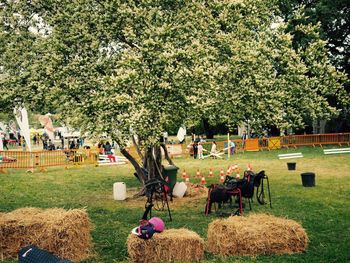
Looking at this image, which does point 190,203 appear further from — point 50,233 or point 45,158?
point 45,158

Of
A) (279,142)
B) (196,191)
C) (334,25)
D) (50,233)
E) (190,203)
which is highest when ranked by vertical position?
(334,25)

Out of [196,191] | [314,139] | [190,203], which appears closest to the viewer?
[190,203]

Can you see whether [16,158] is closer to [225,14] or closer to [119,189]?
[119,189]

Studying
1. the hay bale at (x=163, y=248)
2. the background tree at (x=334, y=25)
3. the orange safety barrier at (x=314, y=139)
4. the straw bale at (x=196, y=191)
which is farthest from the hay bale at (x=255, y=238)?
the orange safety barrier at (x=314, y=139)

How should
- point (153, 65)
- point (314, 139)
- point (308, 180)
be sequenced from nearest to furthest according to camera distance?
point (153, 65), point (308, 180), point (314, 139)

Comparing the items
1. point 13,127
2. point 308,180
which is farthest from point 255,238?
point 13,127

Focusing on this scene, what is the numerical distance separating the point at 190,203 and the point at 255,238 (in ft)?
22.2

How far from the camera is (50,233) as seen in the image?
9.14 metres

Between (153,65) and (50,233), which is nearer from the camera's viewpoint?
(50,233)

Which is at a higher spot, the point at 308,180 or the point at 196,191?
the point at 308,180

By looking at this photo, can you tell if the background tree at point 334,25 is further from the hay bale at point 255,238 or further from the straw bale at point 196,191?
the hay bale at point 255,238

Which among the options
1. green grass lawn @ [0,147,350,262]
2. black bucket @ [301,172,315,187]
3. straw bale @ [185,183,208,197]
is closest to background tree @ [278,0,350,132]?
green grass lawn @ [0,147,350,262]

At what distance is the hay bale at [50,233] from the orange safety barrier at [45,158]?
63.8 ft

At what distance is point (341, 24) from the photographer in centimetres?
4291
